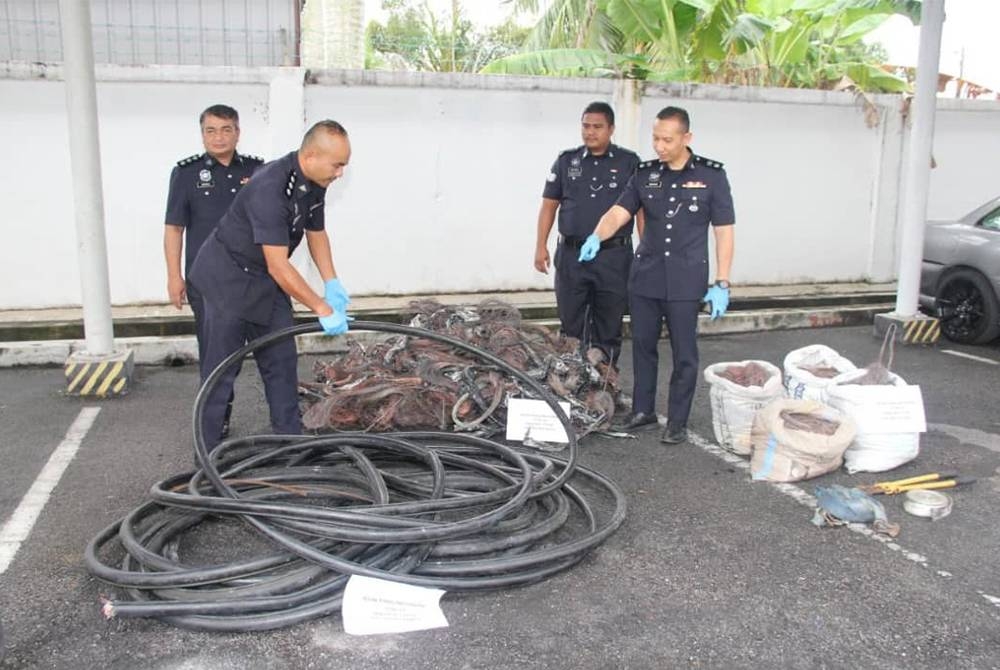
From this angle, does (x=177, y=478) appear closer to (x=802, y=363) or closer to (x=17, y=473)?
(x=17, y=473)

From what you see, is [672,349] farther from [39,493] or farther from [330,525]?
→ [39,493]

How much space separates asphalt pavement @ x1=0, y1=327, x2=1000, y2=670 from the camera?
2.74 meters

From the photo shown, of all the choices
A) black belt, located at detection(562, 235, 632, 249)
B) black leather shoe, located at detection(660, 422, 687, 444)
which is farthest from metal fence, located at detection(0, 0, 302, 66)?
black leather shoe, located at detection(660, 422, 687, 444)

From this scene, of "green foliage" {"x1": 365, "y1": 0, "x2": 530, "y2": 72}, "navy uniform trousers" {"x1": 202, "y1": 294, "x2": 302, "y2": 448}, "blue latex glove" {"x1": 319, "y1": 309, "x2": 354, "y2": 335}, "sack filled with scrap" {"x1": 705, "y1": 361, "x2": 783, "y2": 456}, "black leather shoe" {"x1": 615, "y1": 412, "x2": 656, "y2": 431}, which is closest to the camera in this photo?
"blue latex glove" {"x1": 319, "y1": 309, "x2": 354, "y2": 335}

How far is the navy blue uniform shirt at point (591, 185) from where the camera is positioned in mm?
5477

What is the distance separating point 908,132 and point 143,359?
851 cm

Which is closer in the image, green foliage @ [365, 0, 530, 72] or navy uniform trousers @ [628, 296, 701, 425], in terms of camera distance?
navy uniform trousers @ [628, 296, 701, 425]

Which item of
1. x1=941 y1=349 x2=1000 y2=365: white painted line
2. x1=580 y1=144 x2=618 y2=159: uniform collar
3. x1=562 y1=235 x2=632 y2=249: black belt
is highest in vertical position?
x1=580 y1=144 x2=618 y2=159: uniform collar

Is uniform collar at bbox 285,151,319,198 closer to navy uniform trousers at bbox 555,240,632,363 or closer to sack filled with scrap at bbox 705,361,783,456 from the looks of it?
navy uniform trousers at bbox 555,240,632,363

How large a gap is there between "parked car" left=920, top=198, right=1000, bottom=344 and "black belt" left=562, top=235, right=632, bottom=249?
3872 millimetres

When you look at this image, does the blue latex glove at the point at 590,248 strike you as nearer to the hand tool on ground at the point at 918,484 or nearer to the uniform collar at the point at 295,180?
the uniform collar at the point at 295,180

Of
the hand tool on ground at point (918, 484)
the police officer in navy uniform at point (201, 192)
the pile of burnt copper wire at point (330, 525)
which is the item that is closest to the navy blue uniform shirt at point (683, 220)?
the pile of burnt copper wire at point (330, 525)

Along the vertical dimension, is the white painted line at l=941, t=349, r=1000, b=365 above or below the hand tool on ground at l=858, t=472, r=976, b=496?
below

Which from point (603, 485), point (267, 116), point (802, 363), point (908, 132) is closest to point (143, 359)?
point (267, 116)
